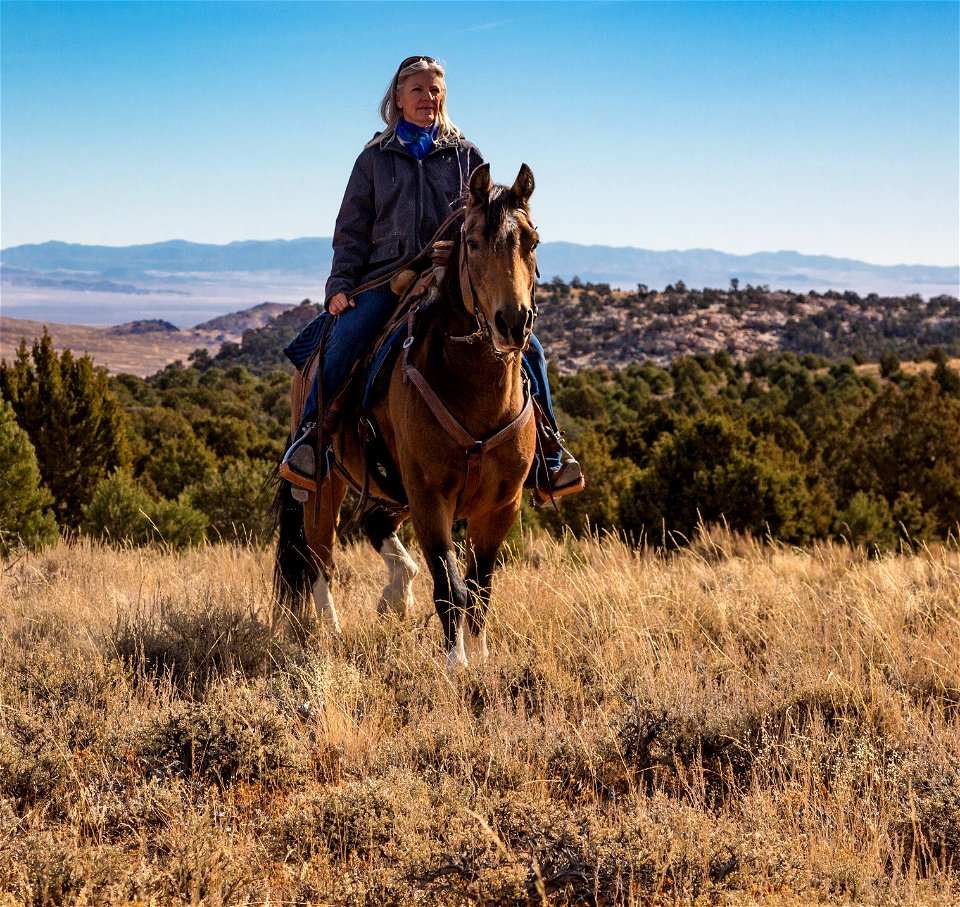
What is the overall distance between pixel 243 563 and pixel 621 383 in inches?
2584

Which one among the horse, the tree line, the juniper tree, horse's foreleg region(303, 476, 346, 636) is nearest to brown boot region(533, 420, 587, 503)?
the horse

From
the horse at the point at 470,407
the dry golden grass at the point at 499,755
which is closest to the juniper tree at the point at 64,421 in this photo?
the dry golden grass at the point at 499,755

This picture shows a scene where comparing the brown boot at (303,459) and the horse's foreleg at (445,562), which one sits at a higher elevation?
the brown boot at (303,459)

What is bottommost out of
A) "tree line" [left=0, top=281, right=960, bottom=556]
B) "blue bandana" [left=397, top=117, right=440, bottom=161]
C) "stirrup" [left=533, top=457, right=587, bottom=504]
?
"tree line" [left=0, top=281, right=960, bottom=556]

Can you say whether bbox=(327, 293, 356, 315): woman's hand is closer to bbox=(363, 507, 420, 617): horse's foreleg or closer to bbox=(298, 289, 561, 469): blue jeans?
bbox=(298, 289, 561, 469): blue jeans

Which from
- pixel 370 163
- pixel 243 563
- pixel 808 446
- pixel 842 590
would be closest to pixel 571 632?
pixel 842 590

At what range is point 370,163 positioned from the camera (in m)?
6.23

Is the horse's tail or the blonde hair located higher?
the blonde hair

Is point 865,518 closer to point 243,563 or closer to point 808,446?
point 808,446

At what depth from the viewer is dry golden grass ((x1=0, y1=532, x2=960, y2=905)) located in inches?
128

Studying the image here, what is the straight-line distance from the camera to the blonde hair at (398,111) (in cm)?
612

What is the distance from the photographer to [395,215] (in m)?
6.18

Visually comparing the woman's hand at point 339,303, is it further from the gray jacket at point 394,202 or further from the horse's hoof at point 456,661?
the horse's hoof at point 456,661

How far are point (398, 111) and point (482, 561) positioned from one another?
293 centimetres
